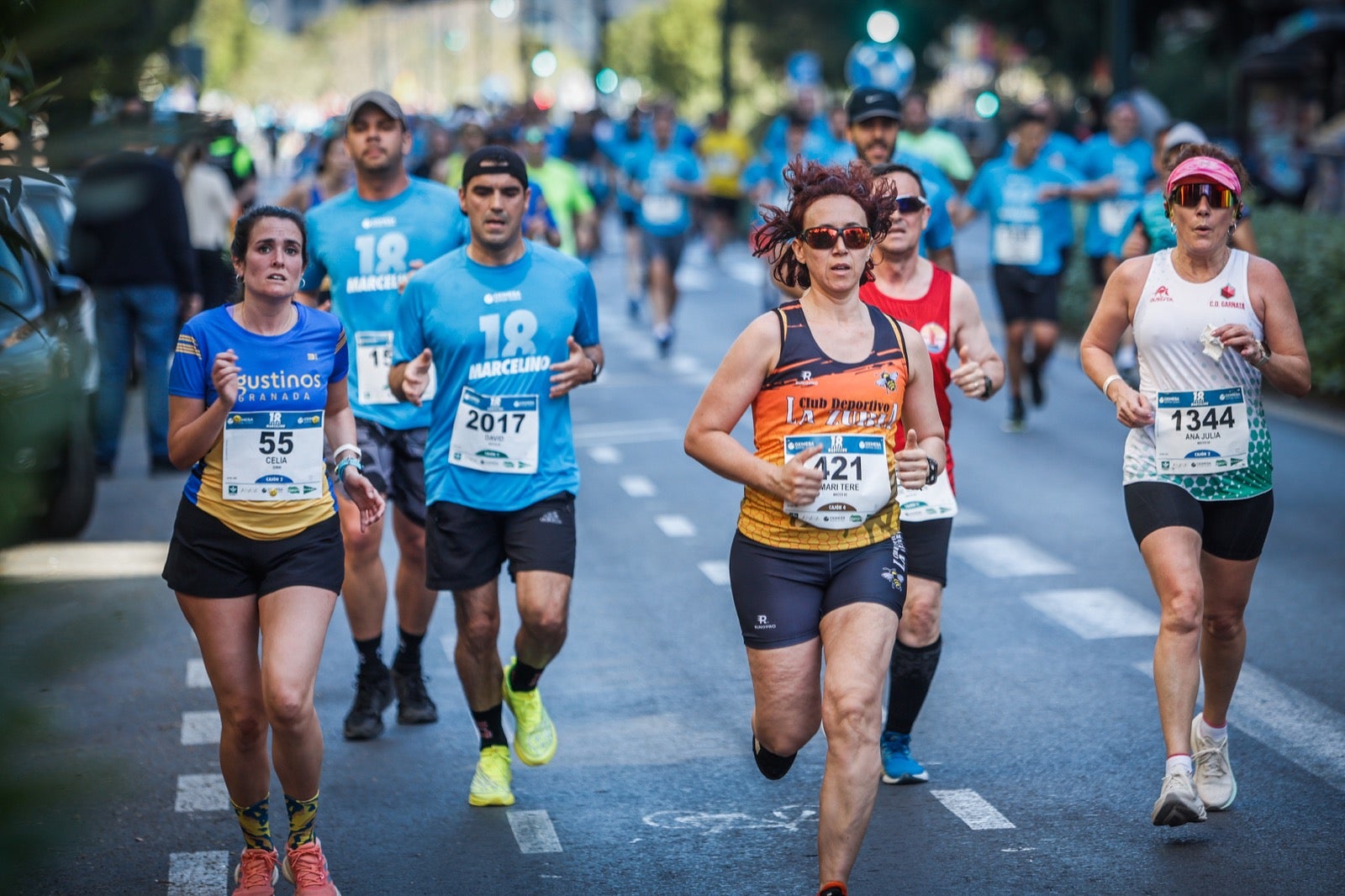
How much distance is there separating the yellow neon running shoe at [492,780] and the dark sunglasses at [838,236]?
6.67 feet

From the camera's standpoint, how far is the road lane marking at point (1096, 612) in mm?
7777

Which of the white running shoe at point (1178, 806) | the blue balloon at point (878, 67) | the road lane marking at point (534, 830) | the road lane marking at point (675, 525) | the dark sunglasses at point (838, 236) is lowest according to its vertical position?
the road lane marking at point (675, 525)

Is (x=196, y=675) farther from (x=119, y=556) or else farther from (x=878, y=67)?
(x=878, y=67)

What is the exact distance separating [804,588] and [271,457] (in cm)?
146

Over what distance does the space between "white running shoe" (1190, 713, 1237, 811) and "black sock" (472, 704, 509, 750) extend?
6.92ft

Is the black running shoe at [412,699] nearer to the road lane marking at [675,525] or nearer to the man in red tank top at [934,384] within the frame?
A: the man in red tank top at [934,384]

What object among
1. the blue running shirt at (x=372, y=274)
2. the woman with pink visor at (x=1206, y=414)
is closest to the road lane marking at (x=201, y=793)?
the blue running shirt at (x=372, y=274)

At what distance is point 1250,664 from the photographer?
7.19m

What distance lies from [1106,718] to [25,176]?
5.08m

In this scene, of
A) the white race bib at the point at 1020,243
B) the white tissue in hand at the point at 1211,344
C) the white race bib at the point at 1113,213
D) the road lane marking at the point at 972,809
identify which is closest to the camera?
the white tissue in hand at the point at 1211,344

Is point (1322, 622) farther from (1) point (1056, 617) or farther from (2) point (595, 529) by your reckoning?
(2) point (595, 529)

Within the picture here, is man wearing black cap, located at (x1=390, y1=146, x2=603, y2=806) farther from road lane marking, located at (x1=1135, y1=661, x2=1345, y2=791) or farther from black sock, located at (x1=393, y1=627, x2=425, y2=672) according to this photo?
road lane marking, located at (x1=1135, y1=661, x2=1345, y2=791)

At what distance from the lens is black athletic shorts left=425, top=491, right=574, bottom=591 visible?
225 inches

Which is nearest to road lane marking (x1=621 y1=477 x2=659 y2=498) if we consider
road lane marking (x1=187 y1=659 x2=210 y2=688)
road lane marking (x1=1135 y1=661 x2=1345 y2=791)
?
road lane marking (x1=187 y1=659 x2=210 y2=688)
